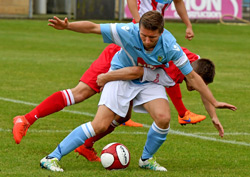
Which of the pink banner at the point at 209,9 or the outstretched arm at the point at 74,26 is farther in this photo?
the pink banner at the point at 209,9

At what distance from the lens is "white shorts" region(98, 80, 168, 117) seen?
5.70 metres

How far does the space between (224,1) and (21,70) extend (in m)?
16.5

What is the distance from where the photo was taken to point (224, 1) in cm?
2798

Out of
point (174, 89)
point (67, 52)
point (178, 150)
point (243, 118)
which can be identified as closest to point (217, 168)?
point (178, 150)

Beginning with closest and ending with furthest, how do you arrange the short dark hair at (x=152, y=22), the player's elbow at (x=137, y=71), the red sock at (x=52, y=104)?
1. the short dark hair at (x=152, y=22)
2. the player's elbow at (x=137, y=71)
3. the red sock at (x=52, y=104)

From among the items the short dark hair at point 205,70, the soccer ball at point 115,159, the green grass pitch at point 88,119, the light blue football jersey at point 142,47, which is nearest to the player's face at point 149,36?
the light blue football jersey at point 142,47

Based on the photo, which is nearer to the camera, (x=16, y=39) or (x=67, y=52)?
(x=67, y=52)

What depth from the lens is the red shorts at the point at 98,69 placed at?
6840 mm

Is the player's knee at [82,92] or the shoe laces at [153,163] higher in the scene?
the player's knee at [82,92]

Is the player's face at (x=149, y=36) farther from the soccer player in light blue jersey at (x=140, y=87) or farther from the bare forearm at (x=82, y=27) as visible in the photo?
the bare forearm at (x=82, y=27)

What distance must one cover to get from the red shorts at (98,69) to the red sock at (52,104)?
24 centimetres

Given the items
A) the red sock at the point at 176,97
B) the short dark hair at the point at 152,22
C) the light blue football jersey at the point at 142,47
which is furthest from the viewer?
the red sock at the point at 176,97

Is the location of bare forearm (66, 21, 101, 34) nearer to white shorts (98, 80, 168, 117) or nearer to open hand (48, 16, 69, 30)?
open hand (48, 16, 69, 30)

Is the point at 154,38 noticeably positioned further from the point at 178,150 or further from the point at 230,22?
the point at 230,22
